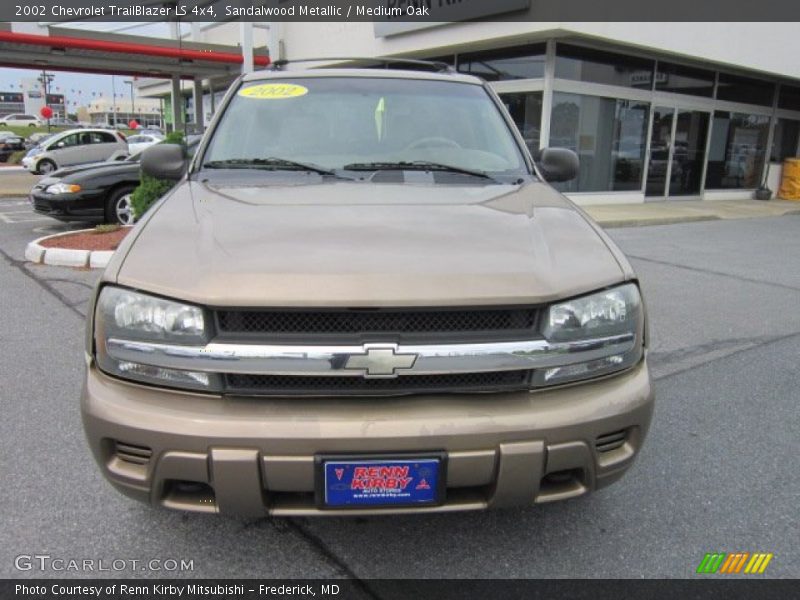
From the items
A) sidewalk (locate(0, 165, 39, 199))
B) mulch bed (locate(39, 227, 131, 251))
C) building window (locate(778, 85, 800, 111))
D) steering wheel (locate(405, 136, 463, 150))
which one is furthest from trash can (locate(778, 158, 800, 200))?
sidewalk (locate(0, 165, 39, 199))

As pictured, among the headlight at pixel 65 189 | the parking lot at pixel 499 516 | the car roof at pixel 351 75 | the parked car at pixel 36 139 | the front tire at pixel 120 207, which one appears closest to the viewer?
the parking lot at pixel 499 516

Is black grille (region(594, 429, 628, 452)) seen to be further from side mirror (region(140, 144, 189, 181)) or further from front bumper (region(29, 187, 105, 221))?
front bumper (region(29, 187, 105, 221))

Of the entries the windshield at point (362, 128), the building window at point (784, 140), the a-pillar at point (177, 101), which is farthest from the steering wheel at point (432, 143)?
the a-pillar at point (177, 101)

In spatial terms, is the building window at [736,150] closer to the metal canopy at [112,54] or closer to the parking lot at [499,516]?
the metal canopy at [112,54]

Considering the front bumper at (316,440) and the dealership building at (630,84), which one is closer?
the front bumper at (316,440)

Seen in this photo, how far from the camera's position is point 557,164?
11.0ft

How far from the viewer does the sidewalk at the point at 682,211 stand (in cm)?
1233

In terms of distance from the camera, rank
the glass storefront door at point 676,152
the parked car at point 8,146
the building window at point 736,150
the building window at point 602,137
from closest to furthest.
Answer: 1. the building window at point 602,137
2. the glass storefront door at point 676,152
3. the building window at point 736,150
4. the parked car at point 8,146

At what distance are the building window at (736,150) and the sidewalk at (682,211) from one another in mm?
907

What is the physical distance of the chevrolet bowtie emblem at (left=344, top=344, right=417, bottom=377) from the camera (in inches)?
73.5

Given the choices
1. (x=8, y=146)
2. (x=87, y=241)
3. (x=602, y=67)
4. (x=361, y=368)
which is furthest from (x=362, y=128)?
(x=8, y=146)

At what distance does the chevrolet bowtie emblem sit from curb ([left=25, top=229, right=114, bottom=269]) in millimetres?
→ 5906

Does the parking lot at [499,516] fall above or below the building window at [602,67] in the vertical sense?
Result: below

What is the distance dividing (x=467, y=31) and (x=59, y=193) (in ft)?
27.5
